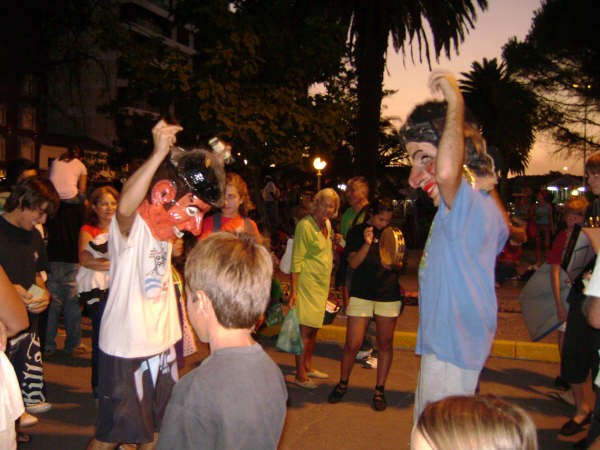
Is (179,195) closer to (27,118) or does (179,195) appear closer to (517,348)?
(517,348)

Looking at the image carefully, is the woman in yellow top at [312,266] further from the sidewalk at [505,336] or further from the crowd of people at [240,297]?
the sidewalk at [505,336]

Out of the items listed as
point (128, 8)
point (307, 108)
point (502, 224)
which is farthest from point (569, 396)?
point (128, 8)

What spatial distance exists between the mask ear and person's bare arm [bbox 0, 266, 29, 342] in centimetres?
88

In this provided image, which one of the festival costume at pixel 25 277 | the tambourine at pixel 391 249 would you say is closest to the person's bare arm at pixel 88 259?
the festival costume at pixel 25 277

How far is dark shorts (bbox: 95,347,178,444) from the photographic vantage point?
121 inches

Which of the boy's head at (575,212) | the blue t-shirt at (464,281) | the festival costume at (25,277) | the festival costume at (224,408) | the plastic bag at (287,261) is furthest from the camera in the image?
the plastic bag at (287,261)

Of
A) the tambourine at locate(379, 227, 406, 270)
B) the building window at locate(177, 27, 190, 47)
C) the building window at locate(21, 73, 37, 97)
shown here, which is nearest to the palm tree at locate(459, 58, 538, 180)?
the tambourine at locate(379, 227, 406, 270)

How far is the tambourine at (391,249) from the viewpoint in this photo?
204 inches

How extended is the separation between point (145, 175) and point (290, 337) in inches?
119

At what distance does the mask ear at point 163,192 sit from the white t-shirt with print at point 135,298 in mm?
134

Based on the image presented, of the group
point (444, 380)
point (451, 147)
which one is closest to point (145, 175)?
point (451, 147)

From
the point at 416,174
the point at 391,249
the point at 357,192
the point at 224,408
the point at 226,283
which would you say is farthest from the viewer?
the point at 357,192

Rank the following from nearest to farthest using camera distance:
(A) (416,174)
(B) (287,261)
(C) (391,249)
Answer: (A) (416,174)
(C) (391,249)
(B) (287,261)

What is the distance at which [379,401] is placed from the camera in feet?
17.3
